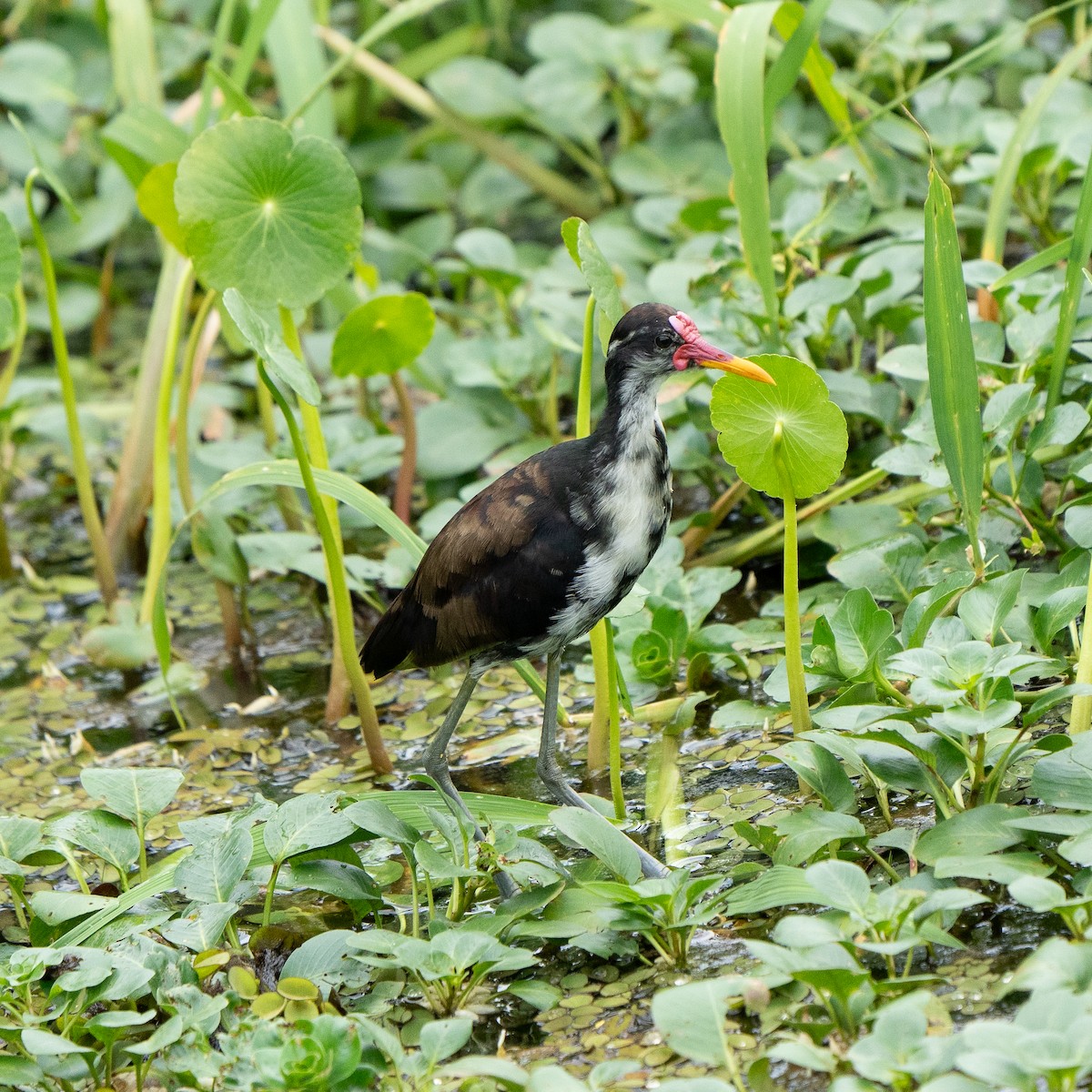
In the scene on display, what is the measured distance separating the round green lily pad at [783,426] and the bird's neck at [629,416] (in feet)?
0.70

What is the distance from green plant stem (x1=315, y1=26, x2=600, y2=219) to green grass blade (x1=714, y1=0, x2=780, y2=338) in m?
2.28

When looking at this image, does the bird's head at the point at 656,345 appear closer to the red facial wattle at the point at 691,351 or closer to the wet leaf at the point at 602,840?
the red facial wattle at the point at 691,351

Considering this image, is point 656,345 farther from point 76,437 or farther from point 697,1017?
point 76,437

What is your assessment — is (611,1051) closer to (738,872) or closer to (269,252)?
(738,872)

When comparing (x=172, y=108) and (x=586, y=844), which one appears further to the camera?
(x=172, y=108)

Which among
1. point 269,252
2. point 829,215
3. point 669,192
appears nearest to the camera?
point 269,252

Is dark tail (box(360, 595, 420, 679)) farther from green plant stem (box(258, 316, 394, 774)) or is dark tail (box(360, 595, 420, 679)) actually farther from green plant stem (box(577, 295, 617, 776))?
green plant stem (box(577, 295, 617, 776))

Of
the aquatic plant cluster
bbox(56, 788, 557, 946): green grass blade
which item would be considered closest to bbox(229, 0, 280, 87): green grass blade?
the aquatic plant cluster

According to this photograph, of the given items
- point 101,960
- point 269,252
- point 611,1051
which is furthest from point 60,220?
point 611,1051

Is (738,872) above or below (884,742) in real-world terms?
below

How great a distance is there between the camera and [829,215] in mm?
3984

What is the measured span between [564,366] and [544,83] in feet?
4.94

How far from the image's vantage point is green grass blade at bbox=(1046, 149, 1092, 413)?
2852 millimetres

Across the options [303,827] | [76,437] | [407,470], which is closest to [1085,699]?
[303,827]
